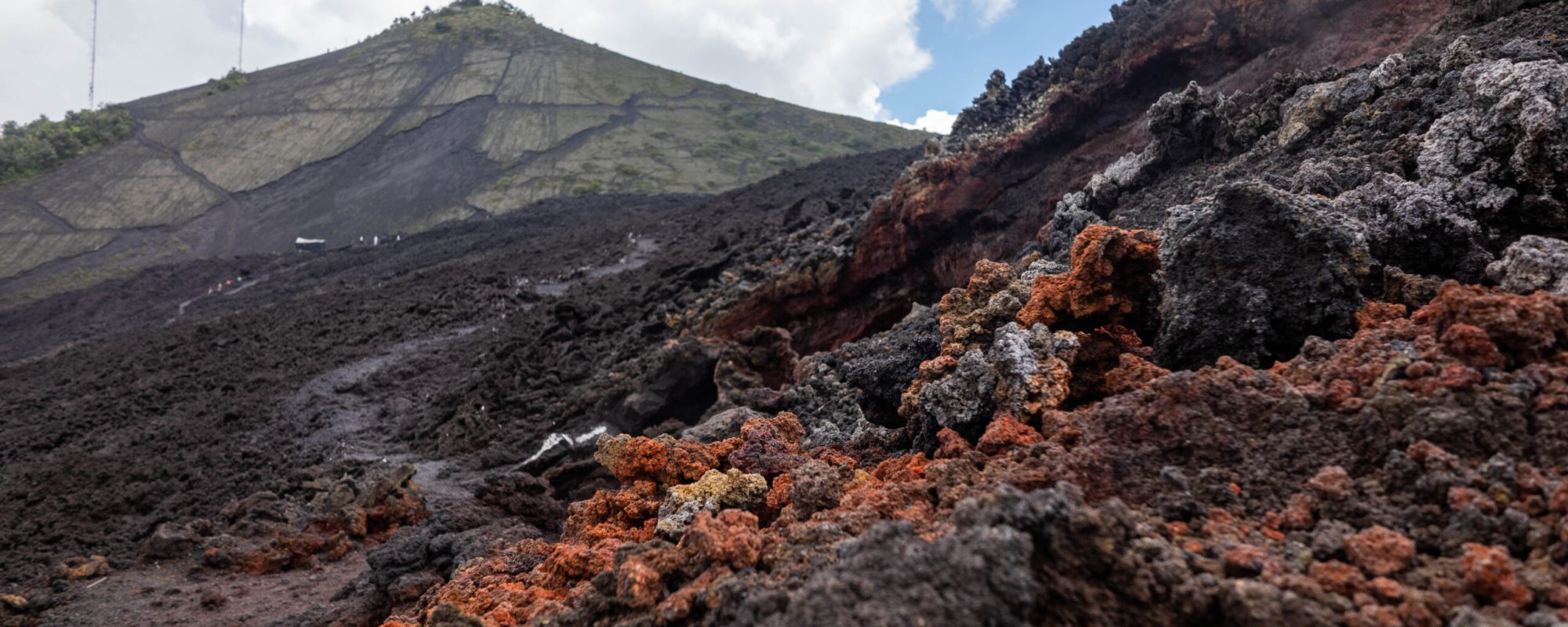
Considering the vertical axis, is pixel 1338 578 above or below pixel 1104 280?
below

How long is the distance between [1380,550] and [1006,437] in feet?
3.98

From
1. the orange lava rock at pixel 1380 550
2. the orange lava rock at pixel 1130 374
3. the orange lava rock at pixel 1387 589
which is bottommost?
the orange lava rock at pixel 1387 589

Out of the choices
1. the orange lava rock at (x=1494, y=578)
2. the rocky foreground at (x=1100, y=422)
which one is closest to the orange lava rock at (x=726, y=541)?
the rocky foreground at (x=1100, y=422)

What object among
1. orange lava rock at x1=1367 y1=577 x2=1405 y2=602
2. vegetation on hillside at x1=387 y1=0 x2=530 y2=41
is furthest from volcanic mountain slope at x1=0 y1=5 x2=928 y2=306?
orange lava rock at x1=1367 y1=577 x2=1405 y2=602

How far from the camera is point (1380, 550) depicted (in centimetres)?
179

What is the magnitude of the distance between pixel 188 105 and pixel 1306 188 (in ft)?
212

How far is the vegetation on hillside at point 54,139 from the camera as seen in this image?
140ft

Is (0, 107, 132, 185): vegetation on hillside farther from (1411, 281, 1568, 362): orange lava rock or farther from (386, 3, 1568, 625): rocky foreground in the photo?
(1411, 281, 1568, 362): orange lava rock

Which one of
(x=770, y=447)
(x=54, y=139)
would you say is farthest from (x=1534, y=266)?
(x=54, y=139)

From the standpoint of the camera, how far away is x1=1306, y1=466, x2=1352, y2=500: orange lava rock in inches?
81.0

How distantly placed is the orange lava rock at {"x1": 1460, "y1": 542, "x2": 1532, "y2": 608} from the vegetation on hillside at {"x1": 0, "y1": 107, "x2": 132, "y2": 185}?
57.7m

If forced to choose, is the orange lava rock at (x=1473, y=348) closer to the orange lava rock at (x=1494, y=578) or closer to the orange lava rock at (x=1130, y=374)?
the orange lava rock at (x=1494, y=578)

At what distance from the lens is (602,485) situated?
25.1 feet

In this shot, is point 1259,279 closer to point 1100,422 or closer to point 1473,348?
point 1473,348
